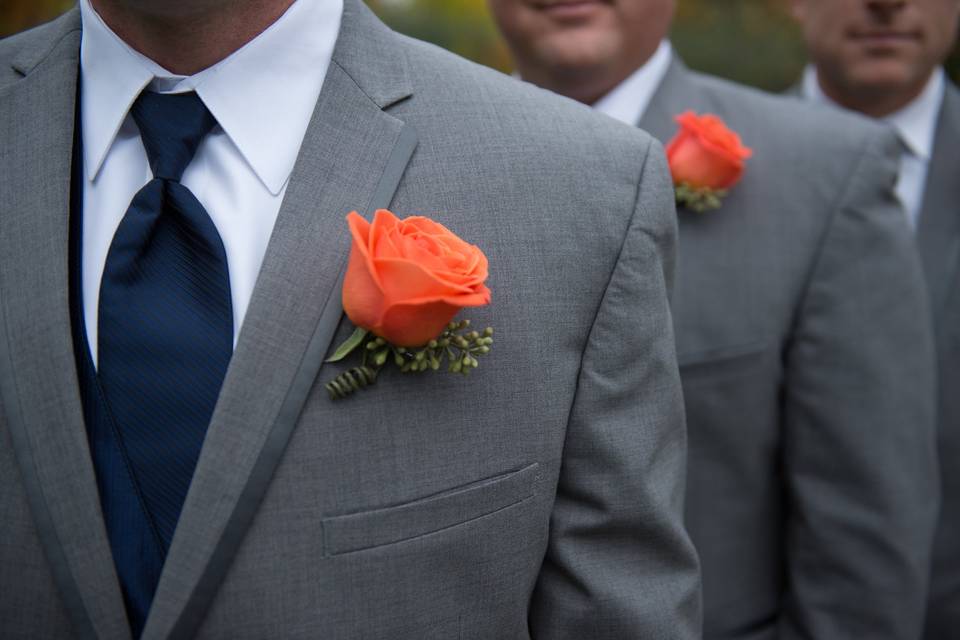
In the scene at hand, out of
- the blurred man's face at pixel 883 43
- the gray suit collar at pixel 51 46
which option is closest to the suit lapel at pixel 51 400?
the gray suit collar at pixel 51 46

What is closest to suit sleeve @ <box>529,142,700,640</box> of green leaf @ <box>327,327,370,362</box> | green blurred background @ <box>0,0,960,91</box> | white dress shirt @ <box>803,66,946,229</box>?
green leaf @ <box>327,327,370,362</box>

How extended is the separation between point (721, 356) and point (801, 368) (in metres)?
0.21

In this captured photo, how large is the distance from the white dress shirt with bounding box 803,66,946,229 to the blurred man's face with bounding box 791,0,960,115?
0.04 metres

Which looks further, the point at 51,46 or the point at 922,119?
the point at 922,119

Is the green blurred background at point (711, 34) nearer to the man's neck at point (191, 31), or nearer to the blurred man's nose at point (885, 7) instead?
the blurred man's nose at point (885, 7)

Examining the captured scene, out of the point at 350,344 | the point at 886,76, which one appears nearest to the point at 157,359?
the point at 350,344

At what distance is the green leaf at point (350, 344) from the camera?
1724mm

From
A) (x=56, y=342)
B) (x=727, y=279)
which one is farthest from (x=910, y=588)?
(x=56, y=342)

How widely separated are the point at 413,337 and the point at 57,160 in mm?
610

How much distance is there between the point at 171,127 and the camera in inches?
71.8

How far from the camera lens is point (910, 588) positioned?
2885 mm

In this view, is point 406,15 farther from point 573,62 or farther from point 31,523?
point 31,523

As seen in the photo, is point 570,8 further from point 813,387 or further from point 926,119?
point 926,119

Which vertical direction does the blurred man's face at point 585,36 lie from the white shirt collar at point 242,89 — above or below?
below
